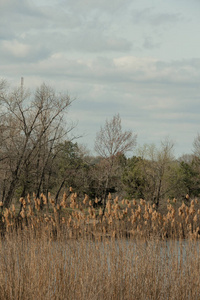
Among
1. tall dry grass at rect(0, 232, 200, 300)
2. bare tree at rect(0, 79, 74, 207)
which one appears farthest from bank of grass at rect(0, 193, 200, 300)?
bare tree at rect(0, 79, 74, 207)

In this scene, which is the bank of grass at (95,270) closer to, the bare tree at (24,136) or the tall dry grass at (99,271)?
the tall dry grass at (99,271)

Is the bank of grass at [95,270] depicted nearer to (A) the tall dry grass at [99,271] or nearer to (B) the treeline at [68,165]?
(A) the tall dry grass at [99,271]

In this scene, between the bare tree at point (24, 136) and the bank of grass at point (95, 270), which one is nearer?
the bank of grass at point (95, 270)

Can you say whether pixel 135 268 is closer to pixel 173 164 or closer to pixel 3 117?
pixel 3 117

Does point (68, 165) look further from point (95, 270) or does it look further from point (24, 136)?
point (95, 270)

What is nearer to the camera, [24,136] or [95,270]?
[95,270]

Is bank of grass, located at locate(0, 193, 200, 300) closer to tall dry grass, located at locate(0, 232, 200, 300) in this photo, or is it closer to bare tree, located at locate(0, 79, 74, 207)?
tall dry grass, located at locate(0, 232, 200, 300)

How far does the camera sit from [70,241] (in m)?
6.42

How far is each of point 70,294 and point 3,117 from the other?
18048 mm

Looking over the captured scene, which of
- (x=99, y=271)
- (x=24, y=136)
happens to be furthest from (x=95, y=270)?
(x=24, y=136)

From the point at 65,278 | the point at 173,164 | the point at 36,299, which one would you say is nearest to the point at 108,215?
the point at 65,278

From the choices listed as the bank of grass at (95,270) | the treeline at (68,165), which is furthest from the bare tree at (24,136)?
the bank of grass at (95,270)

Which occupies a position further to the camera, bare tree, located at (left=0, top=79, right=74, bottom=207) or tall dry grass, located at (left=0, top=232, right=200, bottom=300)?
bare tree, located at (left=0, top=79, right=74, bottom=207)

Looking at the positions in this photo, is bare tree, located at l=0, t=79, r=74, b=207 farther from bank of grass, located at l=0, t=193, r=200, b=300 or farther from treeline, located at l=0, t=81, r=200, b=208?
bank of grass, located at l=0, t=193, r=200, b=300
